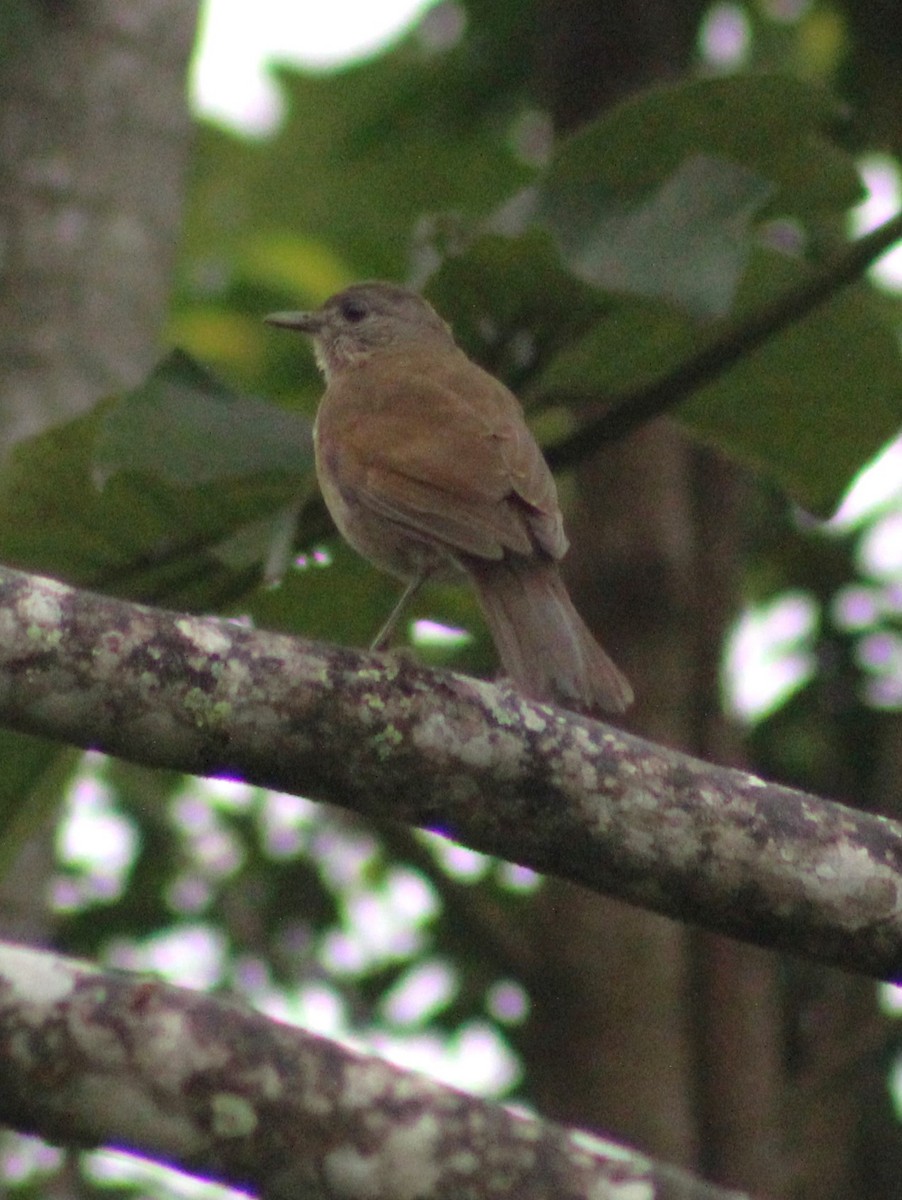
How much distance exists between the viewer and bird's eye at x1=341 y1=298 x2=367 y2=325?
509cm

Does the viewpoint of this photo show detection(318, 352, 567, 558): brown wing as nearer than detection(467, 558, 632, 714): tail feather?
No

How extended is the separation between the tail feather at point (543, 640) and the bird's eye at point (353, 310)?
4.84ft

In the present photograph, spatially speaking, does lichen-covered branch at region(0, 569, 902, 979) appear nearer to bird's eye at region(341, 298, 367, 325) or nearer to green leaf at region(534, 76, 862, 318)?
green leaf at region(534, 76, 862, 318)

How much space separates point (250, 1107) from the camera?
93.0 inches

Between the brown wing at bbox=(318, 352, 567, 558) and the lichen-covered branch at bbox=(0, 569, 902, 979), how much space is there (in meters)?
0.87

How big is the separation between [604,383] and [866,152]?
2.13 metres

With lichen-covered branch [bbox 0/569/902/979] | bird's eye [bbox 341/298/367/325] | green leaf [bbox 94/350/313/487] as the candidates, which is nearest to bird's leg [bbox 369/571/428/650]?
green leaf [bbox 94/350/313/487]

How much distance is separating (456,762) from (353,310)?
258 cm

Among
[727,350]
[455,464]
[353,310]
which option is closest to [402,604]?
[455,464]

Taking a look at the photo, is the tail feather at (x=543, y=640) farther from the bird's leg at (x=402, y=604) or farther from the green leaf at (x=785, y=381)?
the green leaf at (x=785, y=381)

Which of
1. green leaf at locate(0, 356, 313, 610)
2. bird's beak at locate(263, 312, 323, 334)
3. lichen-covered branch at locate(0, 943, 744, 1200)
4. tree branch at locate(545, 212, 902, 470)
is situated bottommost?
lichen-covered branch at locate(0, 943, 744, 1200)

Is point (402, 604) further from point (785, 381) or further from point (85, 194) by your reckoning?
point (85, 194)

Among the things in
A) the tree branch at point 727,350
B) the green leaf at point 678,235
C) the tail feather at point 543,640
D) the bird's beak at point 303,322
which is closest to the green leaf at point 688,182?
the green leaf at point 678,235

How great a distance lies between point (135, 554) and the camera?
13.1 ft
